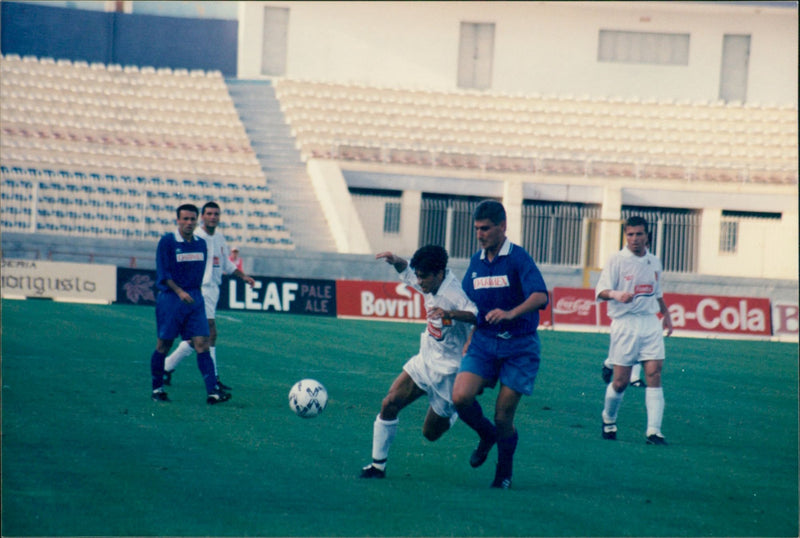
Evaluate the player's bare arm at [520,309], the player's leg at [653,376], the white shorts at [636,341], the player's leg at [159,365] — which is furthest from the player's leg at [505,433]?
the player's leg at [159,365]

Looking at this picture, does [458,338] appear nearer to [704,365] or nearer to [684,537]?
[684,537]

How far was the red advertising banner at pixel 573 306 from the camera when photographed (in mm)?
26203

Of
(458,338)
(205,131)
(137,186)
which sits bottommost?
(458,338)

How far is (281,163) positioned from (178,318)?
26.2 meters

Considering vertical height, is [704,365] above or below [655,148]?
below

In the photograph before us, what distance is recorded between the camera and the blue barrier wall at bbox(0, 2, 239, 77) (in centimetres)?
4962

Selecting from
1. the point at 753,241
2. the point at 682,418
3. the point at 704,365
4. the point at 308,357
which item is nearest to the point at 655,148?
the point at 753,241

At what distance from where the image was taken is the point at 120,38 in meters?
50.9

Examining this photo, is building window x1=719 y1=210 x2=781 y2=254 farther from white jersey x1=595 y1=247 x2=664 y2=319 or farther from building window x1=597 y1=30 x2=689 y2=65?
white jersey x1=595 y1=247 x2=664 y2=319

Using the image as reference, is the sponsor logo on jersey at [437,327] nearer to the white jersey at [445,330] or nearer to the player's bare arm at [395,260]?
the white jersey at [445,330]

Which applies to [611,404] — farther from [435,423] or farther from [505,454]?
[435,423]

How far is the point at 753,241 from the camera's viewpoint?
3356 centimetres

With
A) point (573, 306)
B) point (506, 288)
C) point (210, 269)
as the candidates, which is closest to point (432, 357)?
point (506, 288)

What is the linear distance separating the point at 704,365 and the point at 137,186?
18.7 m
